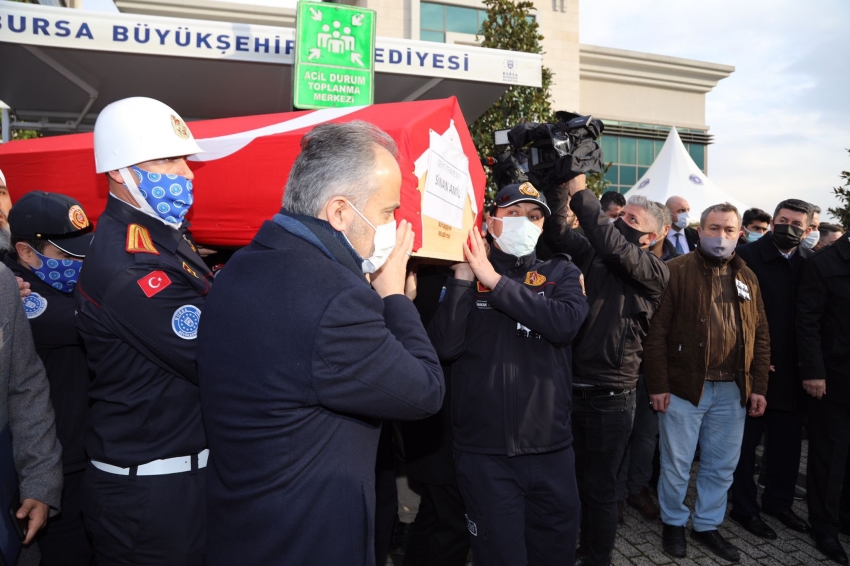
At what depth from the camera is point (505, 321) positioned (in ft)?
9.00

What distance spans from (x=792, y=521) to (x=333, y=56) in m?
4.49

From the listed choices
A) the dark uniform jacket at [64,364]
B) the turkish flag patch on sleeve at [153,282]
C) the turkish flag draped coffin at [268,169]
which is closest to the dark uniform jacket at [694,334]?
the turkish flag draped coffin at [268,169]

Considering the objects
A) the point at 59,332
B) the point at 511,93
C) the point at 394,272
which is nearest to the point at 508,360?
the point at 394,272

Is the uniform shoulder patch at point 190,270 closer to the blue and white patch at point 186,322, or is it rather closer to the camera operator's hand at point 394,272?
the blue and white patch at point 186,322

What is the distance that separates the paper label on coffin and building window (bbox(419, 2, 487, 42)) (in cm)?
1463

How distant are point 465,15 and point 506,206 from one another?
15.9m

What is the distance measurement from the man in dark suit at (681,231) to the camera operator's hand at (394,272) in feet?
17.2

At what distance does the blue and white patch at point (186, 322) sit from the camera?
1.83 metres

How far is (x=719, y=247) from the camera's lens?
3.79 metres

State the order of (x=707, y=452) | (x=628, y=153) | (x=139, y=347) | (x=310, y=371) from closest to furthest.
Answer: (x=310, y=371) → (x=139, y=347) → (x=707, y=452) → (x=628, y=153)

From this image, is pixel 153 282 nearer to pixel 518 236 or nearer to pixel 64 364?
pixel 64 364

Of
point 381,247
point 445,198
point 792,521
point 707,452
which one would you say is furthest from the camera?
point 792,521

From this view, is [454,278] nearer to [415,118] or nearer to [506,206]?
[506,206]

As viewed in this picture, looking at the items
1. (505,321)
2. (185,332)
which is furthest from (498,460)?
(185,332)
